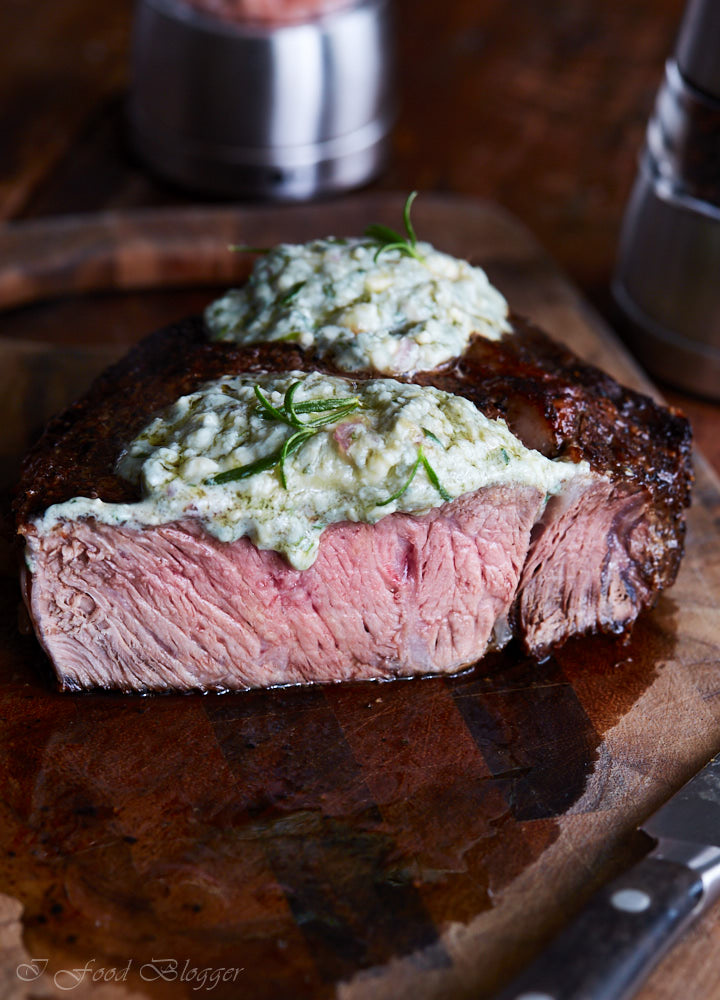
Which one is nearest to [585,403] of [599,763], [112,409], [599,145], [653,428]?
[653,428]

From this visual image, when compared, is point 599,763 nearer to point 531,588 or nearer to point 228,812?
point 531,588

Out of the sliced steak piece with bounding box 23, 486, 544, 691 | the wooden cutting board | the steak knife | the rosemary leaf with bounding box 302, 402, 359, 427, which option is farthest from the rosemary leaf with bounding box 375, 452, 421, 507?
the steak knife

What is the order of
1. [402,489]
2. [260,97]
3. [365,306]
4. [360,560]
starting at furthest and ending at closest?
1. [260,97]
2. [365,306]
3. [360,560]
4. [402,489]

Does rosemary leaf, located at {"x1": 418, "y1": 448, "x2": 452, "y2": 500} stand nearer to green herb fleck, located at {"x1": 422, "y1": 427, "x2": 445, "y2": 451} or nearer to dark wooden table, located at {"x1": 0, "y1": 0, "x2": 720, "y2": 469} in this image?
green herb fleck, located at {"x1": 422, "y1": 427, "x2": 445, "y2": 451}

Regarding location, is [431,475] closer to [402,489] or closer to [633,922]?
[402,489]

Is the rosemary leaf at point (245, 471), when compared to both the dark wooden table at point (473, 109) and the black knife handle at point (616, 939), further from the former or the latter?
the dark wooden table at point (473, 109)

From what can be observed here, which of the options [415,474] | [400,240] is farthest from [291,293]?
[415,474]

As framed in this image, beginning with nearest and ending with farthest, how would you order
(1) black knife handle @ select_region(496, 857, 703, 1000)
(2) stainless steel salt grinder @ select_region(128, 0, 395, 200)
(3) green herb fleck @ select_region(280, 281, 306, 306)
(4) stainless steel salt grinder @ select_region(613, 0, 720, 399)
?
(1) black knife handle @ select_region(496, 857, 703, 1000) → (3) green herb fleck @ select_region(280, 281, 306, 306) → (4) stainless steel salt grinder @ select_region(613, 0, 720, 399) → (2) stainless steel salt grinder @ select_region(128, 0, 395, 200)
